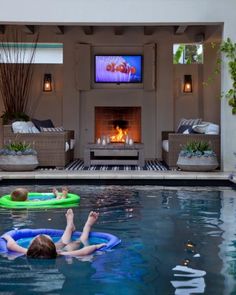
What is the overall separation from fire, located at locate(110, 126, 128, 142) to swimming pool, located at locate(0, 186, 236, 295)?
6.55 m

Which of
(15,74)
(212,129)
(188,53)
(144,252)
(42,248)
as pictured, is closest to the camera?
(42,248)

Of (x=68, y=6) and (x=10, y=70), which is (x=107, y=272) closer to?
(x=68, y=6)

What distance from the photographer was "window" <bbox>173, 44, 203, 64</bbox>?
48.6 feet

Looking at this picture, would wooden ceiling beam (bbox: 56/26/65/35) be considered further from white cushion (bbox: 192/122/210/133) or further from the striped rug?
white cushion (bbox: 192/122/210/133)

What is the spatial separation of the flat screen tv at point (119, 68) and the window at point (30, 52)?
1.02 meters

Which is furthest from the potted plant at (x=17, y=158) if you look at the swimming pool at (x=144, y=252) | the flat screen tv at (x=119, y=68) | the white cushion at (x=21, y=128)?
the flat screen tv at (x=119, y=68)

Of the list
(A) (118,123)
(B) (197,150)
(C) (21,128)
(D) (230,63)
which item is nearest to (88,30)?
(A) (118,123)

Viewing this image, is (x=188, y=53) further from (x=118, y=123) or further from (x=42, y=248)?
(x=42, y=248)

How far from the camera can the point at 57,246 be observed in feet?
16.5

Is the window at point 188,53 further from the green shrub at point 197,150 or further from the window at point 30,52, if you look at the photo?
the green shrub at point 197,150

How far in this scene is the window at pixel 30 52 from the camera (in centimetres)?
1452

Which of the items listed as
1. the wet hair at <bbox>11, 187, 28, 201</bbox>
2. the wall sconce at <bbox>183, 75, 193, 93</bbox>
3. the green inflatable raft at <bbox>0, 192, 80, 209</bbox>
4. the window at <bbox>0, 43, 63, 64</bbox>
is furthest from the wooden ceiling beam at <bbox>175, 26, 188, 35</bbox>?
the wet hair at <bbox>11, 187, 28, 201</bbox>

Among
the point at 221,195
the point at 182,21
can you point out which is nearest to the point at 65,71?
the point at 182,21

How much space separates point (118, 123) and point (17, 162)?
4.84 metres
